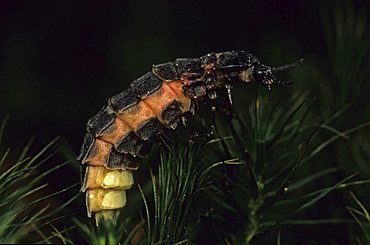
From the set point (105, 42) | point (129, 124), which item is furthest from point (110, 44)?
point (129, 124)

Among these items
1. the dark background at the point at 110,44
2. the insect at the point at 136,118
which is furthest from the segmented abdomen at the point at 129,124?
the dark background at the point at 110,44

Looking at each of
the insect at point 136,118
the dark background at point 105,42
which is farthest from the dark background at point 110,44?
the insect at point 136,118

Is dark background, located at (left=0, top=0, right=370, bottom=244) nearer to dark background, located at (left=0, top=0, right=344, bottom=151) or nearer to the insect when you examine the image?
dark background, located at (left=0, top=0, right=344, bottom=151)

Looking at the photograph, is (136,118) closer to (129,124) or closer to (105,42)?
(129,124)

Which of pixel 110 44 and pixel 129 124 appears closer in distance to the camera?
pixel 129 124

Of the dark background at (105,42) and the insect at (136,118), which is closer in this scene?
the insect at (136,118)

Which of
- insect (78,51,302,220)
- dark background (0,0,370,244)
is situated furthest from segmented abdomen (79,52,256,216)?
dark background (0,0,370,244)

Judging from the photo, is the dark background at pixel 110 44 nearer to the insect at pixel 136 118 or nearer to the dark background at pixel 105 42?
the dark background at pixel 105 42

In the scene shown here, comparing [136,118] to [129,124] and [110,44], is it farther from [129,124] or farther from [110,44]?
[110,44]
